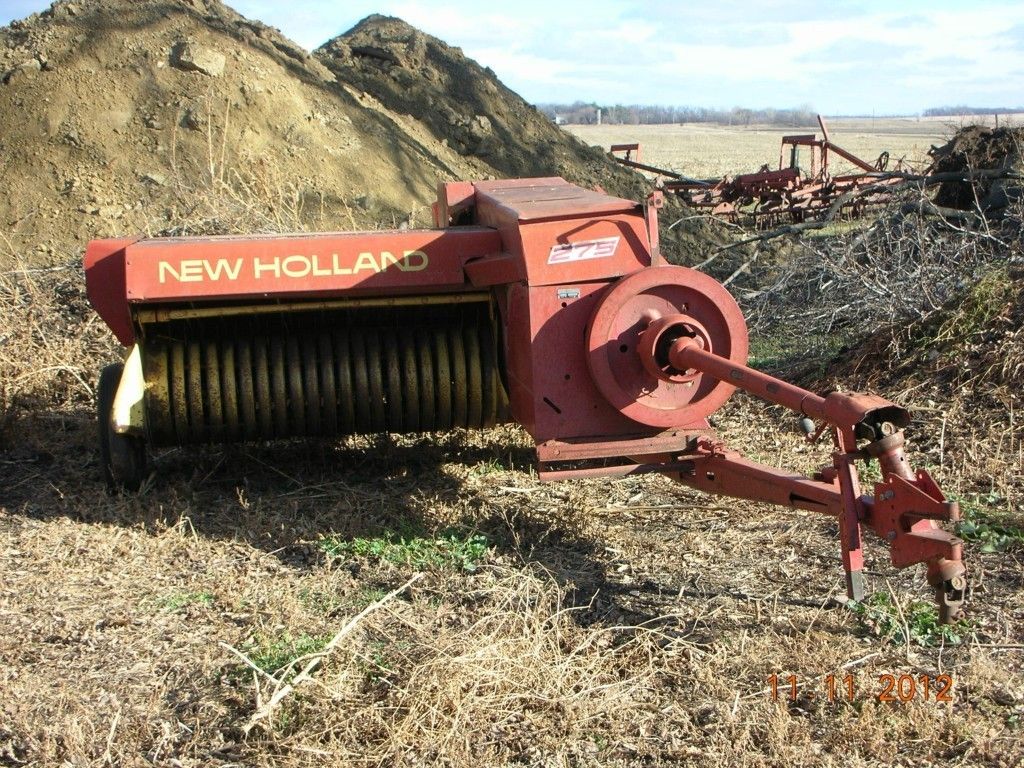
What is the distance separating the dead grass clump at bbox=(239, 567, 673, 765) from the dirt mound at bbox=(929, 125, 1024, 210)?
674 cm

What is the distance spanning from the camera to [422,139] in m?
12.2

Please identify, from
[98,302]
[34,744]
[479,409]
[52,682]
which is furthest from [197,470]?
[34,744]

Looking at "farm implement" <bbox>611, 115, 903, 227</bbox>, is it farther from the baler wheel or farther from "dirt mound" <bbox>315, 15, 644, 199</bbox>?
the baler wheel

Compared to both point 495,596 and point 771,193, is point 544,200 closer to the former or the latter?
point 495,596

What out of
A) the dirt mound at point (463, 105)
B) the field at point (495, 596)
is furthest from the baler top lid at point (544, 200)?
the dirt mound at point (463, 105)

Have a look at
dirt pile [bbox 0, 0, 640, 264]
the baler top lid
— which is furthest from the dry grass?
dirt pile [bbox 0, 0, 640, 264]

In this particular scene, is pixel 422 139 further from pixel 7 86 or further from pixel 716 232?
pixel 7 86

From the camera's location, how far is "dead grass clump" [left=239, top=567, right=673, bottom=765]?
9.32ft

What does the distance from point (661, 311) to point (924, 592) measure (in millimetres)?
1339

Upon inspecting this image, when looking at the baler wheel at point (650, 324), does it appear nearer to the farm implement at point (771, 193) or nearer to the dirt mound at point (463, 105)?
the dirt mound at point (463, 105)

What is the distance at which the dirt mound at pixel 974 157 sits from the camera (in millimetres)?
8977
